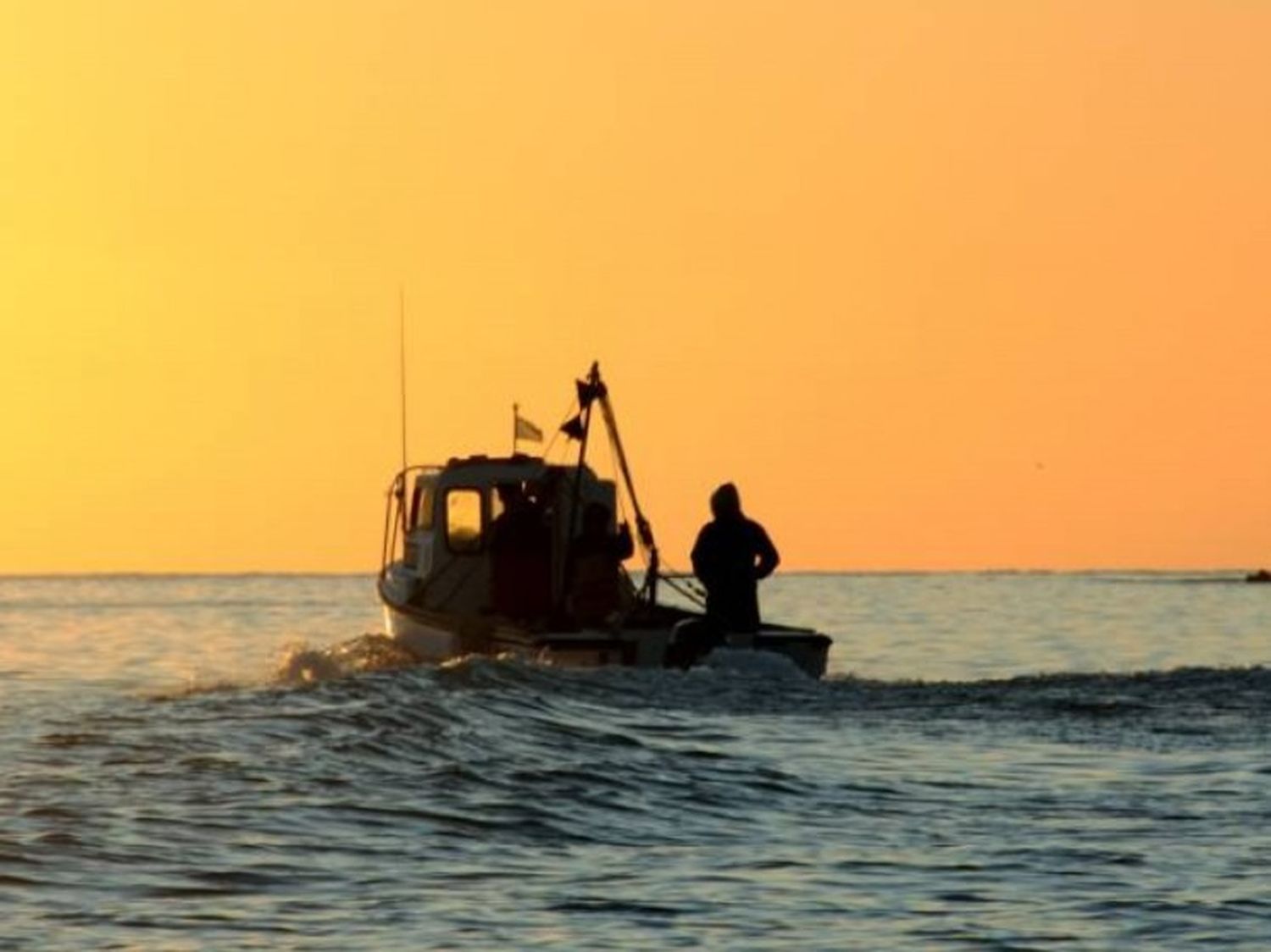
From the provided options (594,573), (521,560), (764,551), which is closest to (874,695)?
(764,551)

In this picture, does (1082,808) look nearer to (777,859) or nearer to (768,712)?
(777,859)

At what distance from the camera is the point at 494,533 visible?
1298 inches

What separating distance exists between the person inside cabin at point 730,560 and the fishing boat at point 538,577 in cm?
21

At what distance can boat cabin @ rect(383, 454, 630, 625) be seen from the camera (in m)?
33.0

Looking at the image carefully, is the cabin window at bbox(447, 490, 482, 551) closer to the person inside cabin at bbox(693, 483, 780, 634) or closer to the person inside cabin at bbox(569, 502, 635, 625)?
the person inside cabin at bbox(569, 502, 635, 625)

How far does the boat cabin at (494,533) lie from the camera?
108 ft

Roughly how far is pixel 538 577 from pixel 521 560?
0.31 meters

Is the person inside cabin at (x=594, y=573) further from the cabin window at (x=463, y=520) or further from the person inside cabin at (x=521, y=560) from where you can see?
the cabin window at (x=463, y=520)

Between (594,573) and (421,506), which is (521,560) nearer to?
(594,573)

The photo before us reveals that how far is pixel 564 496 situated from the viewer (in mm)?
33781

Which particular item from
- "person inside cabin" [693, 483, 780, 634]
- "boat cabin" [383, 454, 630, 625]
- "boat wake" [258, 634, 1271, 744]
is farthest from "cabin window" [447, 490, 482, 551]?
"person inside cabin" [693, 483, 780, 634]

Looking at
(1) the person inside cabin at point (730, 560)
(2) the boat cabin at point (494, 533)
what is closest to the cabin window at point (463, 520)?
(2) the boat cabin at point (494, 533)

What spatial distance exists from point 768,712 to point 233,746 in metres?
5.63

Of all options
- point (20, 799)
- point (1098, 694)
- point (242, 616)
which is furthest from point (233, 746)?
point (242, 616)
